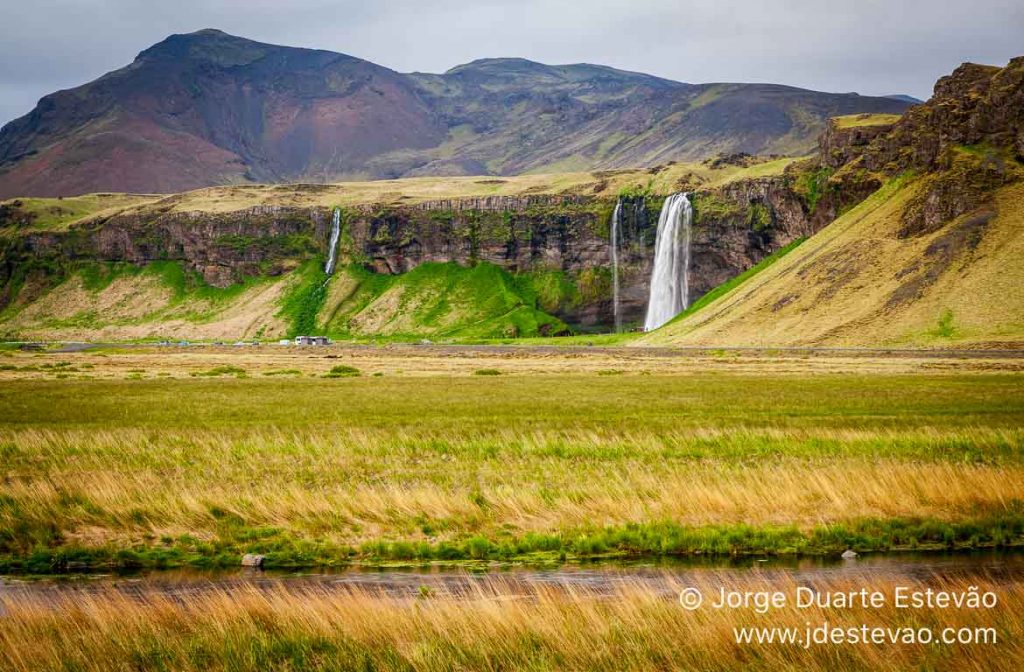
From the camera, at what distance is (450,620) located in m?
13.9

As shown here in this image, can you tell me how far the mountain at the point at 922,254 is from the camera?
358ft

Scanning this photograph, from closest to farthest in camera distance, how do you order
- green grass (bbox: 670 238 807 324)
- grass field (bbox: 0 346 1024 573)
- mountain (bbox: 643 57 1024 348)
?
grass field (bbox: 0 346 1024 573) → mountain (bbox: 643 57 1024 348) → green grass (bbox: 670 238 807 324)

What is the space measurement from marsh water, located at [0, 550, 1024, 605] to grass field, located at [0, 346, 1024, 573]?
96cm

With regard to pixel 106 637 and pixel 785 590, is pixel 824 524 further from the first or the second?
pixel 106 637

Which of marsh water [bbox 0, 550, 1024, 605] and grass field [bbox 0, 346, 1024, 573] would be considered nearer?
marsh water [bbox 0, 550, 1024, 605]

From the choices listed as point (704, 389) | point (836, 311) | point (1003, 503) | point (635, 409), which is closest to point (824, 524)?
point (1003, 503)

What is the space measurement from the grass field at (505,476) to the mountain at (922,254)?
6027cm

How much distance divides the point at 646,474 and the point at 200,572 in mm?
13627

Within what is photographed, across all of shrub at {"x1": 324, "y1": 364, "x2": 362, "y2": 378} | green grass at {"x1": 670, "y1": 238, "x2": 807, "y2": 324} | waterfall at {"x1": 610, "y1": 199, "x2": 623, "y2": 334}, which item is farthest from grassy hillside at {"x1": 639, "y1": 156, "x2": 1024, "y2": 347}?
shrub at {"x1": 324, "y1": 364, "x2": 362, "y2": 378}

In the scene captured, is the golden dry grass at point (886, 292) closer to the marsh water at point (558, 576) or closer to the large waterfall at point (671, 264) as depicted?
the large waterfall at point (671, 264)

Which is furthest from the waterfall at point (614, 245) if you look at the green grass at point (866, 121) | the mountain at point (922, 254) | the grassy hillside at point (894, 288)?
the grassy hillside at point (894, 288)

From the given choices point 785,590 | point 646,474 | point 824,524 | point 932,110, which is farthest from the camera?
point 932,110

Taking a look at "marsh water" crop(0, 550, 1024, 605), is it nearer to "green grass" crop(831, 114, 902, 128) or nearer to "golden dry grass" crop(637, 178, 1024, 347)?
"golden dry grass" crop(637, 178, 1024, 347)

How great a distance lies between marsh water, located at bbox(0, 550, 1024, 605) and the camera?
18172 mm
